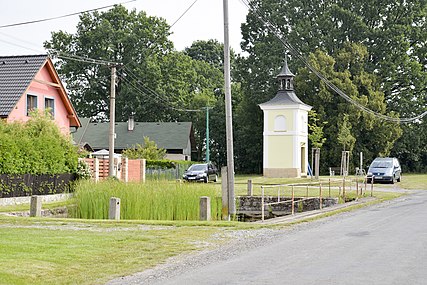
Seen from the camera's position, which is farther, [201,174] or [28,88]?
[201,174]

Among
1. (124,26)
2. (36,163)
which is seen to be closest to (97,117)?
(124,26)

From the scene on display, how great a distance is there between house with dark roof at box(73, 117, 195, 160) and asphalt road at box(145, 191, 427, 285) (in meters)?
57.7

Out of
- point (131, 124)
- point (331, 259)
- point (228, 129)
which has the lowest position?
point (331, 259)

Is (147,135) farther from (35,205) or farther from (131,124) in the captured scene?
(35,205)

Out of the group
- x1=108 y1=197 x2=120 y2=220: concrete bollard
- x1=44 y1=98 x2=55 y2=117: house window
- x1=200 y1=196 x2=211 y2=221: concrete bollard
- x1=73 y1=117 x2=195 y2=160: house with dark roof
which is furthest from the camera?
x1=73 y1=117 x2=195 y2=160: house with dark roof

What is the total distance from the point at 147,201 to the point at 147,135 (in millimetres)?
52556

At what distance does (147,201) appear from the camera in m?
24.2

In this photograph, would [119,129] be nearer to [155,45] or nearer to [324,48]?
[155,45]

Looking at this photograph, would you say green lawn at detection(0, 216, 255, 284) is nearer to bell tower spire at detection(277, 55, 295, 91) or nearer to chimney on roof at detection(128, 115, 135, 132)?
bell tower spire at detection(277, 55, 295, 91)

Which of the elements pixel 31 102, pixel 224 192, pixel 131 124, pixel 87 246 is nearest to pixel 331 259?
pixel 87 246

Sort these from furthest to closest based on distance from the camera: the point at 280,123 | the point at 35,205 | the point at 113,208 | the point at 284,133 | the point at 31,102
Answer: the point at 280,123 → the point at 284,133 → the point at 31,102 → the point at 35,205 → the point at 113,208

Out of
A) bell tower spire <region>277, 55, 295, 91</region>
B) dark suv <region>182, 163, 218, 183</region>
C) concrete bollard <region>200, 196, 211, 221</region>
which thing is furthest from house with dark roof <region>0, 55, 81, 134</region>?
bell tower spire <region>277, 55, 295, 91</region>

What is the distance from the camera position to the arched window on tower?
58.4 meters

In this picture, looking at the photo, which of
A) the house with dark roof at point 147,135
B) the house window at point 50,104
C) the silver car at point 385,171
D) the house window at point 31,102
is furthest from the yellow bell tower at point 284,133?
the house window at point 31,102
